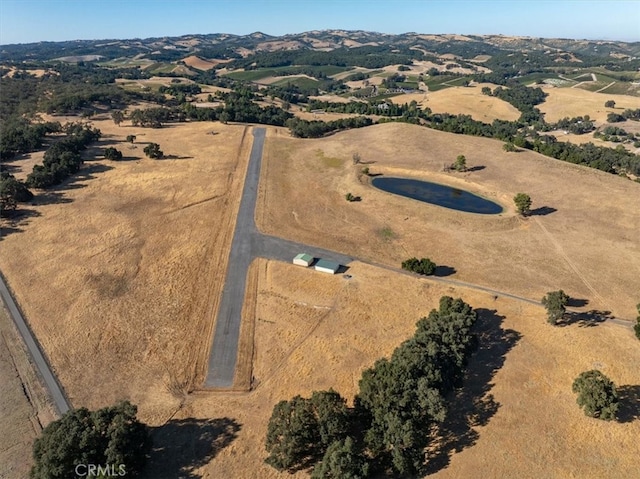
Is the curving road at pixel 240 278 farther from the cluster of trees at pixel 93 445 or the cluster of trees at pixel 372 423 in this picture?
the cluster of trees at pixel 372 423

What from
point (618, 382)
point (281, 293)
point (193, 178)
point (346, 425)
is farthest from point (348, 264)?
point (193, 178)

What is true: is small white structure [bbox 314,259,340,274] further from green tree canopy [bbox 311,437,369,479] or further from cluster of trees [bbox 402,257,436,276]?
green tree canopy [bbox 311,437,369,479]

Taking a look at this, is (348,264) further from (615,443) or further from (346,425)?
(615,443)

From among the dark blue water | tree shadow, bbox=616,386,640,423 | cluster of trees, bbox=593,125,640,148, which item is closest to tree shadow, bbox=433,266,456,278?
the dark blue water

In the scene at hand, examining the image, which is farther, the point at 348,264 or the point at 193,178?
the point at 193,178

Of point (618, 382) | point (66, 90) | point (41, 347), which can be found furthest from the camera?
point (66, 90)

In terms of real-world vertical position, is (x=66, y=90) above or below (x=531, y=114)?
above

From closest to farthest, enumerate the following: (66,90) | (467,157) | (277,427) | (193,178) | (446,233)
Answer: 1. (277,427)
2. (446,233)
3. (193,178)
4. (467,157)
5. (66,90)
